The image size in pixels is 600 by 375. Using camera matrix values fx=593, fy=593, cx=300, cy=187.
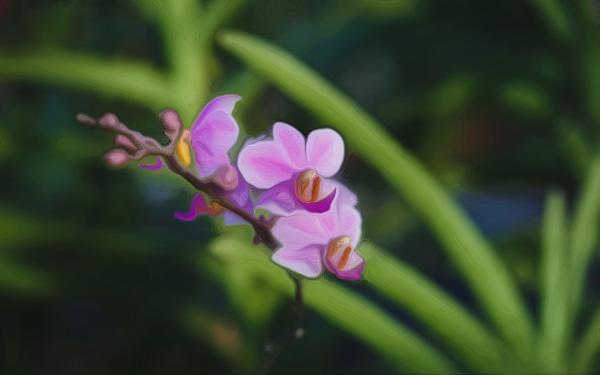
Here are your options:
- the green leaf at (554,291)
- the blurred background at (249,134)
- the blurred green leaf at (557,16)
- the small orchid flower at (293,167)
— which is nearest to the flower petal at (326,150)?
the small orchid flower at (293,167)

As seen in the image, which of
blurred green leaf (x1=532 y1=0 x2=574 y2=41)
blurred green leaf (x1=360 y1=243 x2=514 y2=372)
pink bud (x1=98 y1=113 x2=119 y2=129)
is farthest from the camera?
blurred green leaf (x1=532 y1=0 x2=574 y2=41)

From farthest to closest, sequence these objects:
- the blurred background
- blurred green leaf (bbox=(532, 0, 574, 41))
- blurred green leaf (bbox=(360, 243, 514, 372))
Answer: blurred green leaf (bbox=(532, 0, 574, 41))
the blurred background
blurred green leaf (bbox=(360, 243, 514, 372))

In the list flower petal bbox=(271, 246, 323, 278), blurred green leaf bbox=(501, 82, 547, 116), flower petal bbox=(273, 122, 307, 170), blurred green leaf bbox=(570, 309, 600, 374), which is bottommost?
flower petal bbox=(271, 246, 323, 278)

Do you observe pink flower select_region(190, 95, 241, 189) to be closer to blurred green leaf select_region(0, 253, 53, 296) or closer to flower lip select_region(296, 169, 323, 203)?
flower lip select_region(296, 169, 323, 203)

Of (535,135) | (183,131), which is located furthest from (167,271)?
(535,135)

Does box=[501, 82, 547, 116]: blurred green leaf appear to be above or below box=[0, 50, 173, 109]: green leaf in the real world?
above

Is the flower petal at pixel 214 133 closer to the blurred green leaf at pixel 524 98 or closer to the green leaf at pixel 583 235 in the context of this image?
the green leaf at pixel 583 235

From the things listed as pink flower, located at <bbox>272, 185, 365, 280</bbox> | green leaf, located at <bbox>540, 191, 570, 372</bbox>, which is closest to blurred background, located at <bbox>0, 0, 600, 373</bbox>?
green leaf, located at <bbox>540, 191, 570, 372</bbox>
